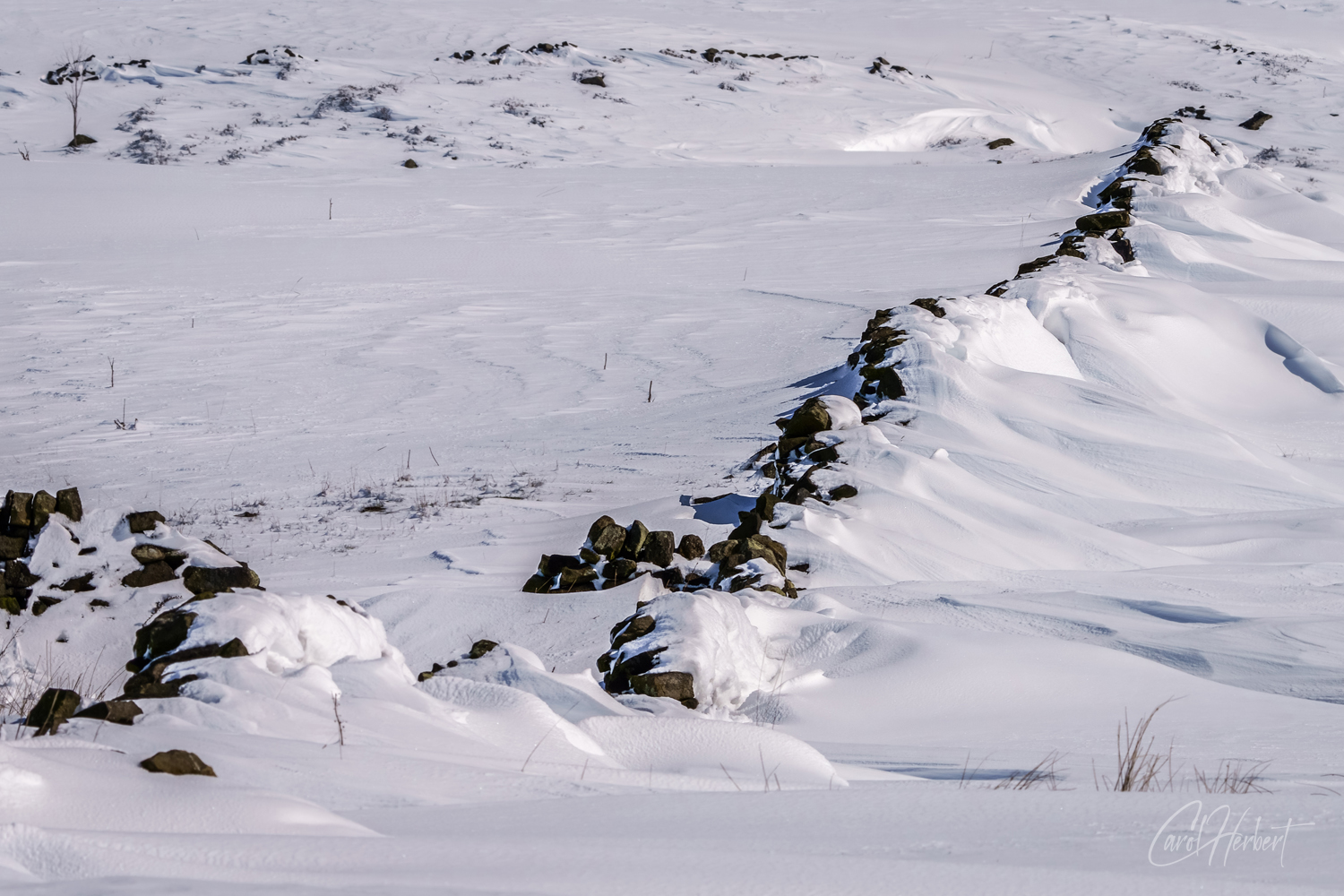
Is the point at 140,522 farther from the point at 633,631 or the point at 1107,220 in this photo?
the point at 1107,220

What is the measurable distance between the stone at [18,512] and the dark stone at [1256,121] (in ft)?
73.7

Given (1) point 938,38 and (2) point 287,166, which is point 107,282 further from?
(1) point 938,38

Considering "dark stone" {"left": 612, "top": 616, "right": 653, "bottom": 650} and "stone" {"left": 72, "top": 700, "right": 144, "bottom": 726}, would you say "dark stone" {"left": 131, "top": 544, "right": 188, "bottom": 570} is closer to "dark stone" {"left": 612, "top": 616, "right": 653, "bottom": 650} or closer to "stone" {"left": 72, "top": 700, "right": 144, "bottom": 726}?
"dark stone" {"left": 612, "top": 616, "right": 653, "bottom": 650}

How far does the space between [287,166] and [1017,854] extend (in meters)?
19.0

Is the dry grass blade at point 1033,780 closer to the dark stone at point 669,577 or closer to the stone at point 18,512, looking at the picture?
the dark stone at point 669,577

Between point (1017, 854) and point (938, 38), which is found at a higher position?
point (938, 38)

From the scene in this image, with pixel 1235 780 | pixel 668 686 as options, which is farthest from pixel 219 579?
pixel 1235 780

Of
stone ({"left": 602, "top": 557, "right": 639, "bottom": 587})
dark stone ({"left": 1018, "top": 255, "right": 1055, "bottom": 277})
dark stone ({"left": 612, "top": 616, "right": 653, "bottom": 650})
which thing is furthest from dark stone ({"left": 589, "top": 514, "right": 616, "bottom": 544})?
dark stone ({"left": 1018, "top": 255, "right": 1055, "bottom": 277})

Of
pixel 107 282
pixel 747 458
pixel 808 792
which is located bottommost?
pixel 107 282

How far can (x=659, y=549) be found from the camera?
496 centimetres

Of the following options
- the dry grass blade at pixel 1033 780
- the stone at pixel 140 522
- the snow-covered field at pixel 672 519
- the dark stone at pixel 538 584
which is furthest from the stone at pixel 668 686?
the stone at pixel 140 522

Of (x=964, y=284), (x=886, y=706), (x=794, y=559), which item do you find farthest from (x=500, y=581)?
(x=964, y=284)

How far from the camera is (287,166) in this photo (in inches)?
733

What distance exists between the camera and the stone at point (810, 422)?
251 inches
